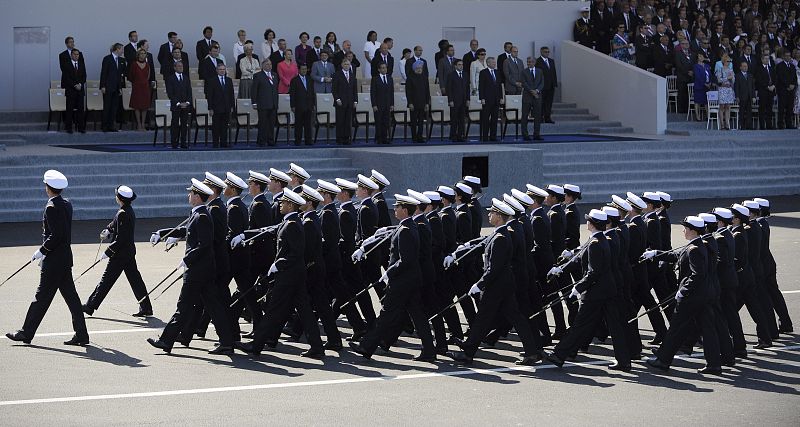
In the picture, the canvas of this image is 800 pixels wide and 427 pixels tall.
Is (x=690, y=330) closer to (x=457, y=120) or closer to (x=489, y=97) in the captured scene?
(x=489, y=97)

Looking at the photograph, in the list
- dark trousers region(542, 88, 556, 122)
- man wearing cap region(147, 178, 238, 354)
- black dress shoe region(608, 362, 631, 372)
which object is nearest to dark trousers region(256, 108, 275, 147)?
dark trousers region(542, 88, 556, 122)

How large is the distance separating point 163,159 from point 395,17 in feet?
32.1

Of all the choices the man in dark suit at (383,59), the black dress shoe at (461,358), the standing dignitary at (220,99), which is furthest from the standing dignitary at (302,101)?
the black dress shoe at (461,358)

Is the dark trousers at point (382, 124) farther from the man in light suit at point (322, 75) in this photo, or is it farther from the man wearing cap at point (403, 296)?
the man wearing cap at point (403, 296)

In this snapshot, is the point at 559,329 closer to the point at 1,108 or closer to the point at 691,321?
the point at 691,321

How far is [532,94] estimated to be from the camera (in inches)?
1105

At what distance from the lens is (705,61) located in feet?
103

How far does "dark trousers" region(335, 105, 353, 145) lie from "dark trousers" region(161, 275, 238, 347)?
13918mm

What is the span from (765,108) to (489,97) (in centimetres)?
749

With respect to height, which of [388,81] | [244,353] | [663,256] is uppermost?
[388,81]

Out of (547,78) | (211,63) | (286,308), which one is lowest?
(286,308)

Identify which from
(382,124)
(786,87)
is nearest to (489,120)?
(382,124)

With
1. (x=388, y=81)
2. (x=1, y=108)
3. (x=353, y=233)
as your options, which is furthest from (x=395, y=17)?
(x=353, y=233)

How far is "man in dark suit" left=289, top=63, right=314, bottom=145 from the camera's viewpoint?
25812 mm
